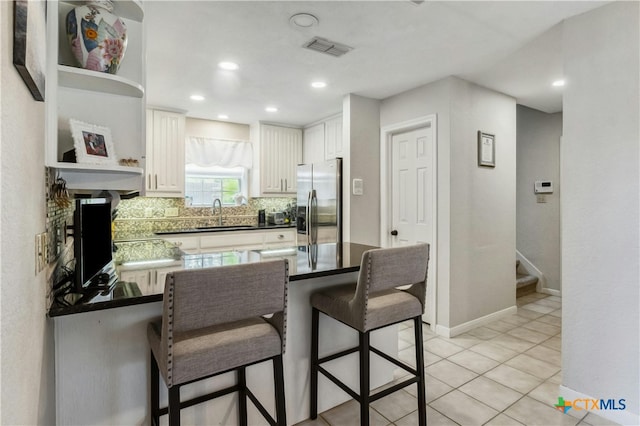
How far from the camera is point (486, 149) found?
3486 mm

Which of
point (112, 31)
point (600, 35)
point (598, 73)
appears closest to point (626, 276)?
point (598, 73)

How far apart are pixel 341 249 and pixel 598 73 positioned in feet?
6.24

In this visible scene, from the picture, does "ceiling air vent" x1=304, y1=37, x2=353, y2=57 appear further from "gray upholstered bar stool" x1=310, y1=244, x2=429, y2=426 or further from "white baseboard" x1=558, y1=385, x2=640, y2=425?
"white baseboard" x1=558, y1=385, x2=640, y2=425

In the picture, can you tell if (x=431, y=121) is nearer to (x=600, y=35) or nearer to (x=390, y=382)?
(x=600, y=35)

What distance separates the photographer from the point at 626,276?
1903 millimetres

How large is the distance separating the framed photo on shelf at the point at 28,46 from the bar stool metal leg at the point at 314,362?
154 centimetres

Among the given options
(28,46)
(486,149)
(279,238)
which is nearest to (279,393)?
(28,46)

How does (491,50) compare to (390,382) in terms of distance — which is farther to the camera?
(491,50)

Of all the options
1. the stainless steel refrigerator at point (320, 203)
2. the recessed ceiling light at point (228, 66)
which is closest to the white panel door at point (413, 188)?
the stainless steel refrigerator at point (320, 203)

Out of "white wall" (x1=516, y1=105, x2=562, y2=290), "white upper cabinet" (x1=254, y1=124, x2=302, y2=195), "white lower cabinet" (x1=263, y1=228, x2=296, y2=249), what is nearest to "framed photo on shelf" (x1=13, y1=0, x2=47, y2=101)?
"white lower cabinet" (x1=263, y1=228, x2=296, y2=249)

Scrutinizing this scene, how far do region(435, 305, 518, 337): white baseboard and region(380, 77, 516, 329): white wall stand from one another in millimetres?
39

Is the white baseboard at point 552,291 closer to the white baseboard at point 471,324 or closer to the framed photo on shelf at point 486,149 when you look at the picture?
the white baseboard at point 471,324

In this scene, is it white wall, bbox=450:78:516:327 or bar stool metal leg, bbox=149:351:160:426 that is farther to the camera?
white wall, bbox=450:78:516:327

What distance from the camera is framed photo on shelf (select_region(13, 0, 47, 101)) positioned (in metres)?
A: 0.71
